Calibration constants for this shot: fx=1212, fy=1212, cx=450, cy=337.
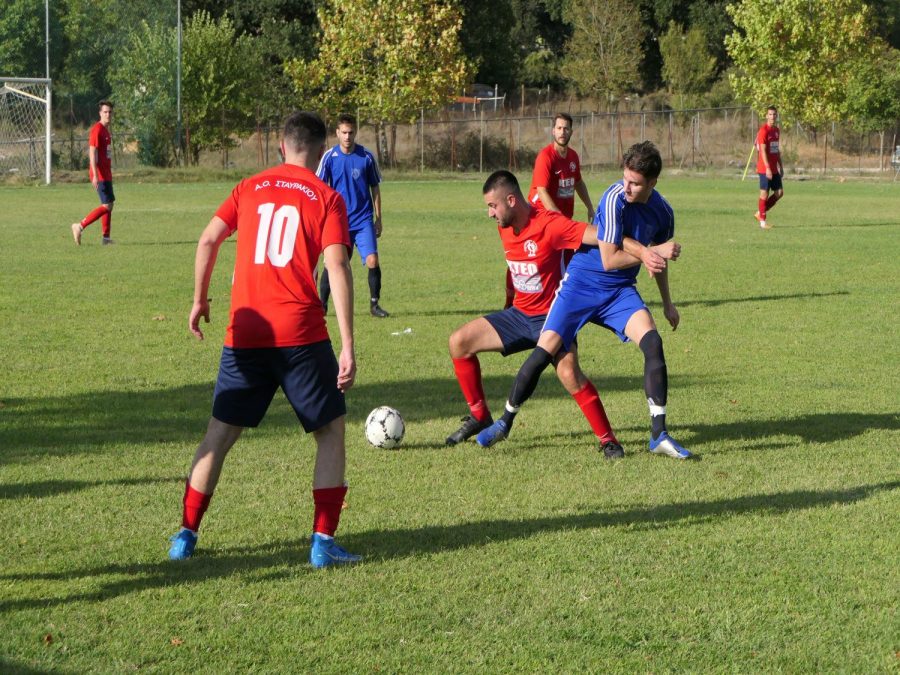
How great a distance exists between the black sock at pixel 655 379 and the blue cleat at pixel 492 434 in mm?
927

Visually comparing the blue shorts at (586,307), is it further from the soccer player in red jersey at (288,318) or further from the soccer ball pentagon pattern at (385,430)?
the soccer player in red jersey at (288,318)

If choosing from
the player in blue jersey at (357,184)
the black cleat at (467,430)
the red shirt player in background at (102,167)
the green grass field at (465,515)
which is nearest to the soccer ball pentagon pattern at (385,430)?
the green grass field at (465,515)

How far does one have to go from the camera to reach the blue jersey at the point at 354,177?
12758mm

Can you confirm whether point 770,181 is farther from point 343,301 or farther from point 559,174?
point 343,301

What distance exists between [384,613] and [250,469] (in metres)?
2.45

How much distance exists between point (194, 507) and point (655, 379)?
3.20 meters

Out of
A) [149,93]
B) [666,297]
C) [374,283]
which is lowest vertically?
[374,283]

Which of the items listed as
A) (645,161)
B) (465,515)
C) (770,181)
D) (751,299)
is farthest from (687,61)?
(465,515)

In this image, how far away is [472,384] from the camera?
796 cm

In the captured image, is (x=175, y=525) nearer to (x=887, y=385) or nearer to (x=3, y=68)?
(x=887, y=385)

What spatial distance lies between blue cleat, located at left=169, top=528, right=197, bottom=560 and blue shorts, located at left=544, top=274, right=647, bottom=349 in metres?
3.00

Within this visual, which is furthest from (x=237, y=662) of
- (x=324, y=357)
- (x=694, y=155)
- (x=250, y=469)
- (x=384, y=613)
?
(x=694, y=155)

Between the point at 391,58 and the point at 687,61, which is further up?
the point at 687,61

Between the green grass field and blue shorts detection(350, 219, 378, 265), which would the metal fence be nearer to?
blue shorts detection(350, 219, 378, 265)
